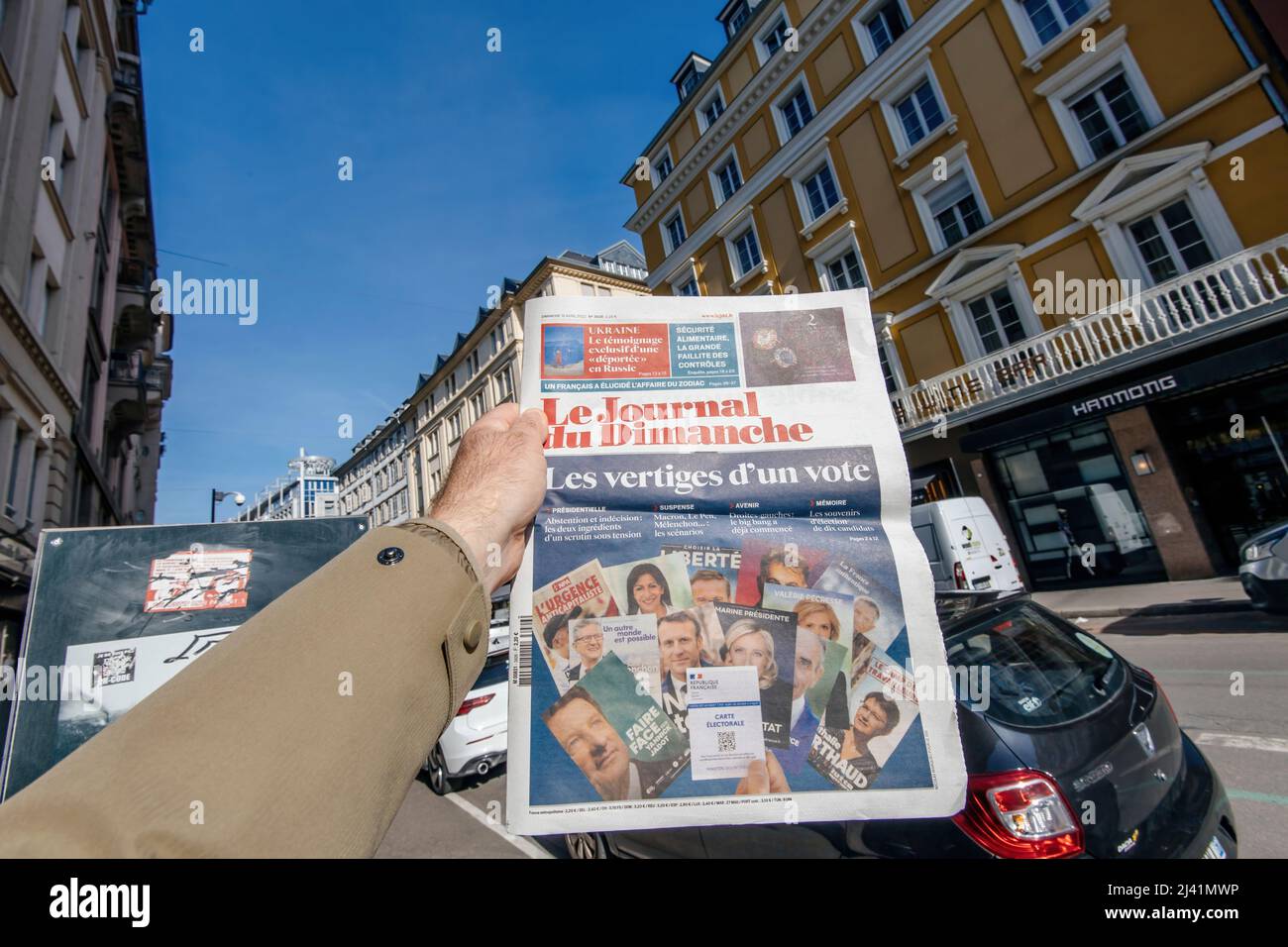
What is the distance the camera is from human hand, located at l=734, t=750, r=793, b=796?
1376mm

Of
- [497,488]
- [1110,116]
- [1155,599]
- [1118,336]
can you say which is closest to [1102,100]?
[1110,116]

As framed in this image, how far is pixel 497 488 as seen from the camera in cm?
136

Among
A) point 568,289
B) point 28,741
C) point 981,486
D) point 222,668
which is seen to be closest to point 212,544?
point 28,741

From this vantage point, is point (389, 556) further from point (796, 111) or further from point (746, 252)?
point (796, 111)

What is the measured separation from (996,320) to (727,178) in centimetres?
1110

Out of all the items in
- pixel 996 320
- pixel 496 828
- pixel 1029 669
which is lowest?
pixel 496 828

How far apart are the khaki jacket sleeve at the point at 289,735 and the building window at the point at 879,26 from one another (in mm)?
19412

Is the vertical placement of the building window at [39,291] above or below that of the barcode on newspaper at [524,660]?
above

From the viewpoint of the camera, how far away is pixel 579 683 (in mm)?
1436

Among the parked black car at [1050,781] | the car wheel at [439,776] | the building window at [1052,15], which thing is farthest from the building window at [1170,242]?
the car wheel at [439,776]

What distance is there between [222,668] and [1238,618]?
11576 mm

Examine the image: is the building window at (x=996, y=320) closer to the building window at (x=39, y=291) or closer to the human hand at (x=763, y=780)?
the human hand at (x=763, y=780)

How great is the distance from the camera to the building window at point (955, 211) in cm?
1389

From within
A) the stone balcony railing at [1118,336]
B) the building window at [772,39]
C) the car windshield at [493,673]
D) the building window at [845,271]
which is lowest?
the car windshield at [493,673]
